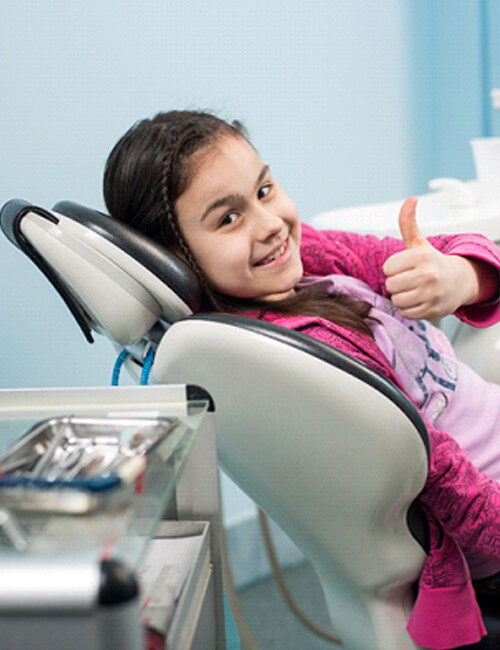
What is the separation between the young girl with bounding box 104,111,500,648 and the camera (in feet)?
3.06

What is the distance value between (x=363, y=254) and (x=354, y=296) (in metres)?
0.13

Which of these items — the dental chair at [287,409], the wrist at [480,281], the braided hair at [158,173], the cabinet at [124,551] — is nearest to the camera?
the cabinet at [124,551]

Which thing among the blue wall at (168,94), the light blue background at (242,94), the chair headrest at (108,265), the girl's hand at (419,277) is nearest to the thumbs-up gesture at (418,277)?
the girl's hand at (419,277)

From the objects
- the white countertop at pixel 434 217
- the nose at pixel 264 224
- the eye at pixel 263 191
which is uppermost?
the eye at pixel 263 191

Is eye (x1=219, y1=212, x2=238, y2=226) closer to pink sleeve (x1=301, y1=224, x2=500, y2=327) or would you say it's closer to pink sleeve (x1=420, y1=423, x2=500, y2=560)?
pink sleeve (x1=301, y1=224, x2=500, y2=327)

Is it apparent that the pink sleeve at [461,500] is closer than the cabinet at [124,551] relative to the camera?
No

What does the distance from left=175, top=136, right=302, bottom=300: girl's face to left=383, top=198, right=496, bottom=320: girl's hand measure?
141mm

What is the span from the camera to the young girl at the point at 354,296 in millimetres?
934

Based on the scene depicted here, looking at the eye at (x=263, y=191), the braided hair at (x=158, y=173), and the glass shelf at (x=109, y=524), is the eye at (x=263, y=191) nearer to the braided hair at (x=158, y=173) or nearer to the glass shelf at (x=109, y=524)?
the braided hair at (x=158, y=173)

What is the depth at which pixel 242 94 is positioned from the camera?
1.89m

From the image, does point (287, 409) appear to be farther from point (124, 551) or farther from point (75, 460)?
point (124, 551)

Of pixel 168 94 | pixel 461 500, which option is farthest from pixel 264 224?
pixel 168 94

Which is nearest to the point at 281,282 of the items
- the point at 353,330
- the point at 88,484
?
the point at 353,330

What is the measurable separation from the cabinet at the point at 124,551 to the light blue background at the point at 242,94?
2.52ft
